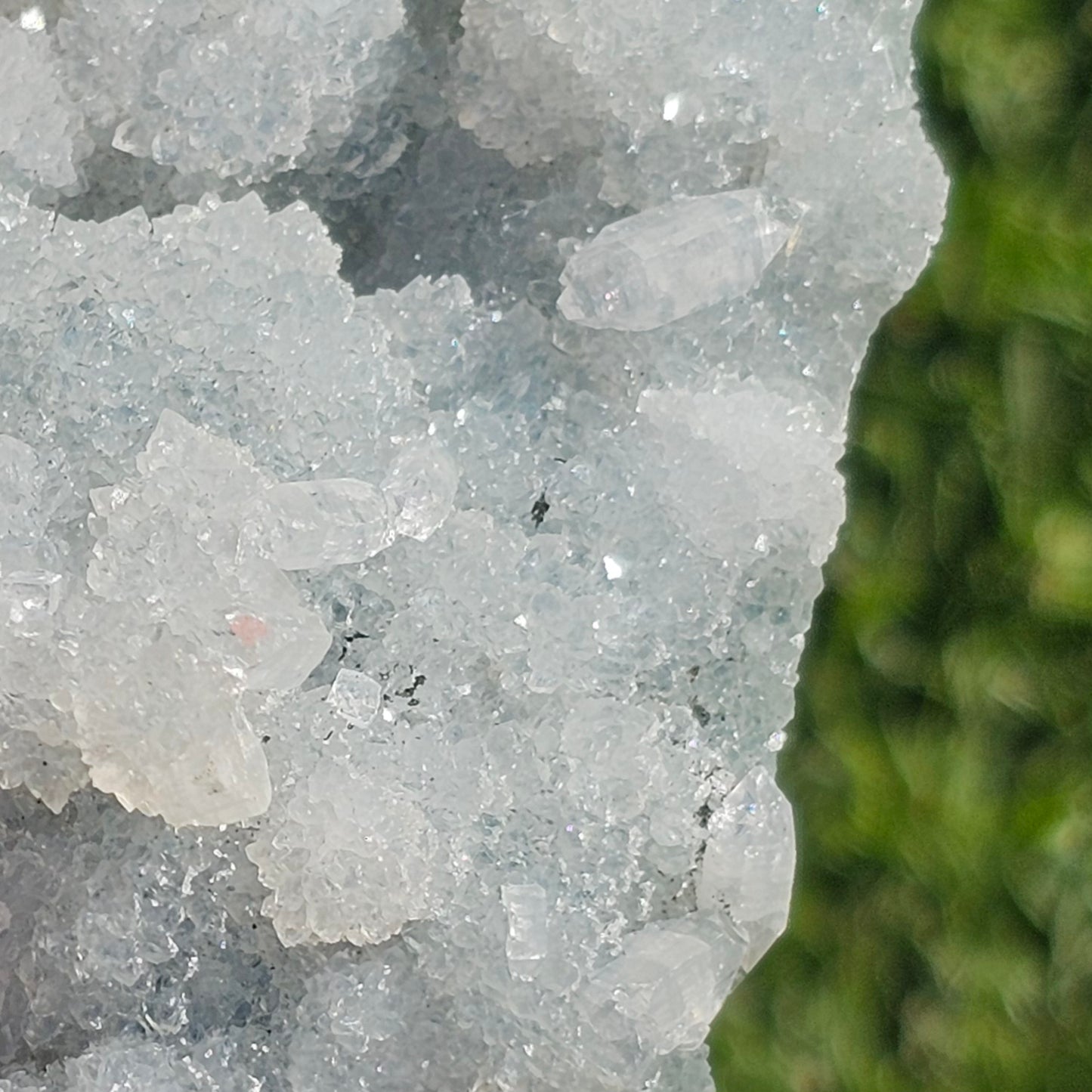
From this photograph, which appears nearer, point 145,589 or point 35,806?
point 145,589

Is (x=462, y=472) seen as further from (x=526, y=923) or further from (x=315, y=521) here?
(x=526, y=923)

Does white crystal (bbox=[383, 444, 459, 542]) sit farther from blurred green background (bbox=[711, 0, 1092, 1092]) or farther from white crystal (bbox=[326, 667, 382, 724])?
blurred green background (bbox=[711, 0, 1092, 1092])

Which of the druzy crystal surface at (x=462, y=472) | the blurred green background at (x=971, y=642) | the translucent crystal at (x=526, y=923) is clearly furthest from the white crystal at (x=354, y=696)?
the blurred green background at (x=971, y=642)

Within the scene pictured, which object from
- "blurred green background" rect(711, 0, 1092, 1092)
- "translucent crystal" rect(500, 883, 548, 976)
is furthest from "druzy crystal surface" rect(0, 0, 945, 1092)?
"blurred green background" rect(711, 0, 1092, 1092)

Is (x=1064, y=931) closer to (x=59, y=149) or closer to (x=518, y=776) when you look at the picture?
(x=518, y=776)

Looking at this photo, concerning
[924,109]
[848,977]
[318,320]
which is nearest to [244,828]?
[318,320]

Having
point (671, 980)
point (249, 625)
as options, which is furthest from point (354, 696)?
point (671, 980)
